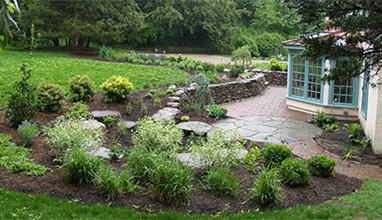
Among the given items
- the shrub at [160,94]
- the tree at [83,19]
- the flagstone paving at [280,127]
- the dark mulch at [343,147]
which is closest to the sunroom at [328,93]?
the dark mulch at [343,147]

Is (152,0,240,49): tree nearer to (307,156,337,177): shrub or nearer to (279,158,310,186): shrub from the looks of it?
(307,156,337,177): shrub

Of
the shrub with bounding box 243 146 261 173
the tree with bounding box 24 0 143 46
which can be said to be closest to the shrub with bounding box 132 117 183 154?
the shrub with bounding box 243 146 261 173

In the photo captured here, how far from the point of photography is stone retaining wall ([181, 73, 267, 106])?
11.6m

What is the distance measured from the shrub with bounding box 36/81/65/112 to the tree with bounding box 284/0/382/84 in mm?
5175

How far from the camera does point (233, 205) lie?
409cm

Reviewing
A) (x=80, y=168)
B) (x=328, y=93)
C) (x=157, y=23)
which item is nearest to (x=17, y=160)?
(x=80, y=168)

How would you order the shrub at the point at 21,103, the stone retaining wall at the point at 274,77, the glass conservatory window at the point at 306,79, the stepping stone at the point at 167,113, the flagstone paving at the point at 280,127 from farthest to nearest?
1. the stone retaining wall at the point at 274,77
2. the glass conservatory window at the point at 306,79
3. the stepping stone at the point at 167,113
4. the flagstone paving at the point at 280,127
5. the shrub at the point at 21,103

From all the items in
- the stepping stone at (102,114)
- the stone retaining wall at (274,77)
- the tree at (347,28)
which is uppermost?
the tree at (347,28)

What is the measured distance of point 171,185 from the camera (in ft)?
13.2

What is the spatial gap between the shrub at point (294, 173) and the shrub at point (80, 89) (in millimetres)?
5319

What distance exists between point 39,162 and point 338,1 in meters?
4.85

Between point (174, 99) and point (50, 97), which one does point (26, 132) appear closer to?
point (50, 97)

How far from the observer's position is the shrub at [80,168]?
4270 mm

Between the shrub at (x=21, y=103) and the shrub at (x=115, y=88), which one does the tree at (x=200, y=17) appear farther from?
the shrub at (x=21, y=103)
